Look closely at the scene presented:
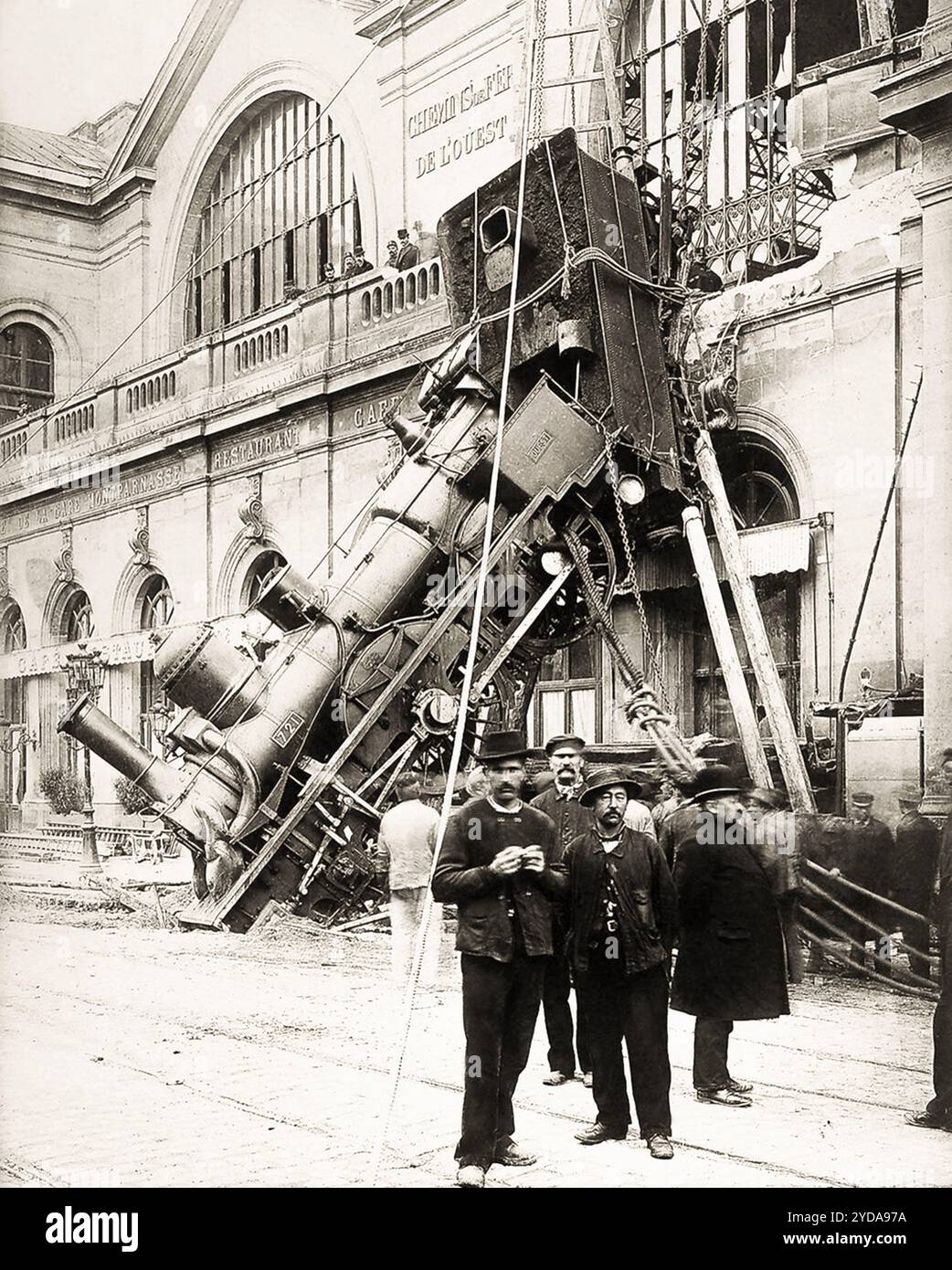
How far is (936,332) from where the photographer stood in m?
6.69

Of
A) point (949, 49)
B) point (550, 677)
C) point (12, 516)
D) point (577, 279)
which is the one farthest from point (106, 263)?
point (949, 49)

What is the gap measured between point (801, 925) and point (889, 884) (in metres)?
0.61

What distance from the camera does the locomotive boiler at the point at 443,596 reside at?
8.30m

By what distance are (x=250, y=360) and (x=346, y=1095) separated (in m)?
5.81

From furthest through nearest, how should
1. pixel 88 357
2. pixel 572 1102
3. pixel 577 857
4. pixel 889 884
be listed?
pixel 88 357 < pixel 889 884 < pixel 572 1102 < pixel 577 857

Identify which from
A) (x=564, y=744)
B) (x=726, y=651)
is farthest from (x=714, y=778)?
(x=564, y=744)

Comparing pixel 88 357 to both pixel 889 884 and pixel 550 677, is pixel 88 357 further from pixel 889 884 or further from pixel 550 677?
pixel 889 884

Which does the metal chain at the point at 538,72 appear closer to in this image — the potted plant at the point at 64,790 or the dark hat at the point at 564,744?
the dark hat at the point at 564,744

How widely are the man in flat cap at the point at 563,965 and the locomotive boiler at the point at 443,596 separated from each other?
241 cm

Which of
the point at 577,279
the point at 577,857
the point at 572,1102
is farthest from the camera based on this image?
the point at 577,279

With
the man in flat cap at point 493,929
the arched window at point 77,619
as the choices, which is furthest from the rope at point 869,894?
the arched window at point 77,619

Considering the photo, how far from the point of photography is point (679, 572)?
8.40 metres

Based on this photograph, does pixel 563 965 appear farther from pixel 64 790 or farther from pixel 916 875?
pixel 64 790

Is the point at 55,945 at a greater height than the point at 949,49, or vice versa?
the point at 949,49
